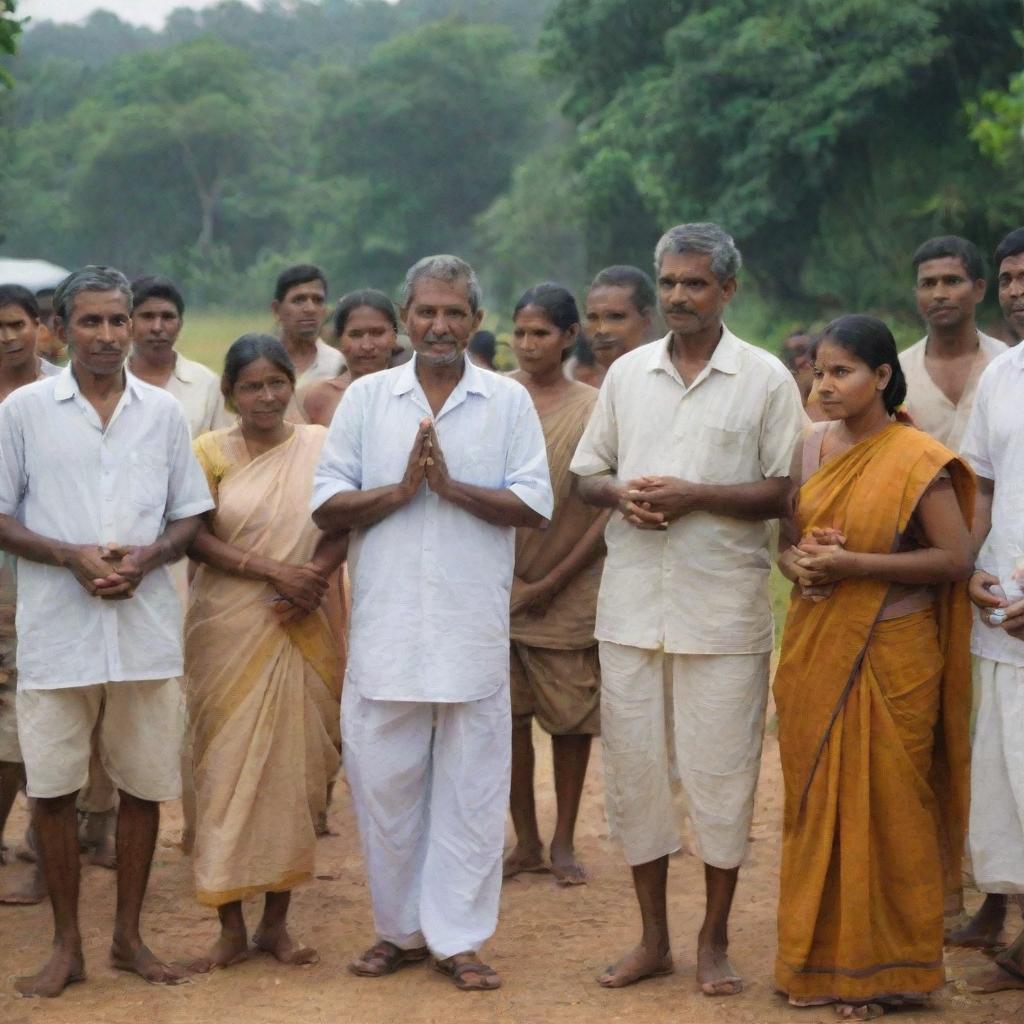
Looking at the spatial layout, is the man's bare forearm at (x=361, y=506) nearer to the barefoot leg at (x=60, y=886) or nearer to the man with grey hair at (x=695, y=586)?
the man with grey hair at (x=695, y=586)

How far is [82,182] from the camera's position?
221 ft

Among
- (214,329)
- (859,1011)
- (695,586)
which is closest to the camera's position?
(859,1011)

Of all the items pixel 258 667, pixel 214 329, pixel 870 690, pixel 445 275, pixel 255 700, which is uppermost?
pixel 214 329

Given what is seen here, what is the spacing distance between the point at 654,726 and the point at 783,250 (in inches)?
901

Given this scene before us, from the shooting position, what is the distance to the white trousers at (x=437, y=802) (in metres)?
5.46

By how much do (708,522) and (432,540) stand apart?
0.88 meters

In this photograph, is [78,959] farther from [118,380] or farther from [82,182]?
[82,182]

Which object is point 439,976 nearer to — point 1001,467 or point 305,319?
point 1001,467

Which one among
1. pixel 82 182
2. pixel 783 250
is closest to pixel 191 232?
pixel 82 182

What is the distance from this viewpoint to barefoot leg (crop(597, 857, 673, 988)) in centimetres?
554

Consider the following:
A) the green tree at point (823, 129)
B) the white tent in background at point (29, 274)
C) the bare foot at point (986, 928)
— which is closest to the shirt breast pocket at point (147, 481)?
the bare foot at point (986, 928)

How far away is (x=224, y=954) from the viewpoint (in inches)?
223

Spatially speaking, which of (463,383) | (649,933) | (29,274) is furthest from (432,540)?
(29,274)

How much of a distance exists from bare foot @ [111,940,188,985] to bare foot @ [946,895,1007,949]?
2.63 metres
